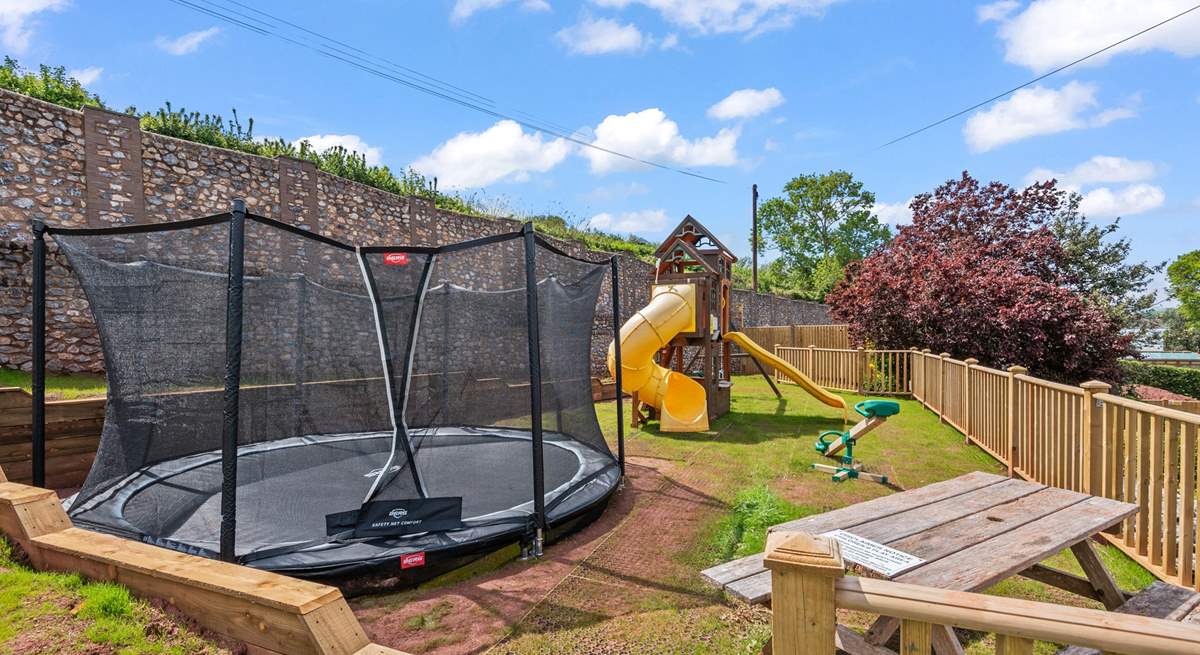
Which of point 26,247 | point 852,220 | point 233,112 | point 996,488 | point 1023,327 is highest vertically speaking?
point 852,220

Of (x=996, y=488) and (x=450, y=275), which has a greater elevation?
(x=450, y=275)

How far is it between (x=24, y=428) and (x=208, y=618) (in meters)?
3.97

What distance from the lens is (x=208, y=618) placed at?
2121mm

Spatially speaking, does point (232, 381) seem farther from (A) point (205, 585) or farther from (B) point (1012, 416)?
(B) point (1012, 416)

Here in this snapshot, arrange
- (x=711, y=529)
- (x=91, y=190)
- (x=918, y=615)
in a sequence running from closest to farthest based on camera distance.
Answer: (x=918, y=615)
(x=711, y=529)
(x=91, y=190)

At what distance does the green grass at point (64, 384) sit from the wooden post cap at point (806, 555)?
22.4 ft

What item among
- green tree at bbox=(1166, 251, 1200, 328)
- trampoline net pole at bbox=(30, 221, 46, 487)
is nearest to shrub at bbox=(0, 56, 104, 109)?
trampoline net pole at bbox=(30, 221, 46, 487)

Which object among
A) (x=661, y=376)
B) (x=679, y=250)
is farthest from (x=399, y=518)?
(x=679, y=250)

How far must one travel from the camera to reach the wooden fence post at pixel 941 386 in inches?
328

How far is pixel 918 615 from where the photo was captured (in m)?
1.18

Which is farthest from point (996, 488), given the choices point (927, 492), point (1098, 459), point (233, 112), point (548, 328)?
point (233, 112)

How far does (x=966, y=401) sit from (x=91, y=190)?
438 inches

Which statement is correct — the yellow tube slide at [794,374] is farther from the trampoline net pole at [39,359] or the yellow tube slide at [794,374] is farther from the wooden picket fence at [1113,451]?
the trampoline net pole at [39,359]

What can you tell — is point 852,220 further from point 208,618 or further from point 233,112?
point 208,618
